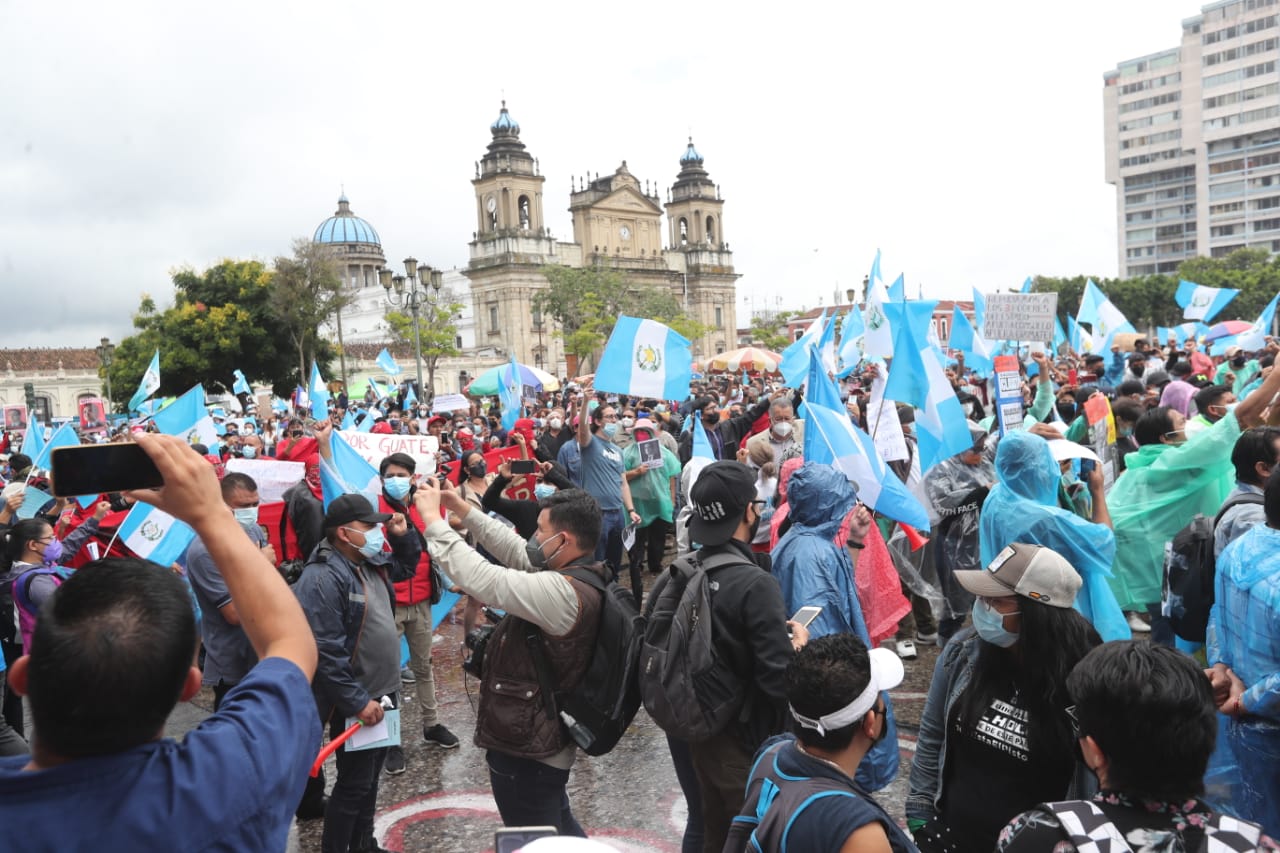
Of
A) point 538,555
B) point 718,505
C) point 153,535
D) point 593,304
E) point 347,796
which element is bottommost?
point 347,796

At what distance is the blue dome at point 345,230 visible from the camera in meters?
90.9

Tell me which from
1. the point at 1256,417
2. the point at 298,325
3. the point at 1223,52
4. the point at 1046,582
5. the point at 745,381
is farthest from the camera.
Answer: the point at 1223,52

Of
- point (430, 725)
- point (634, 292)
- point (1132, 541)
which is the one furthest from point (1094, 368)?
point (634, 292)

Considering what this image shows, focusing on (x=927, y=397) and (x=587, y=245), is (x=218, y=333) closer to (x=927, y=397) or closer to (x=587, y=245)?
(x=927, y=397)

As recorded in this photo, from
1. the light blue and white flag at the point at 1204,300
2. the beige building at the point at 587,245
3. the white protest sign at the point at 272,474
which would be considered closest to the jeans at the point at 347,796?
the white protest sign at the point at 272,474

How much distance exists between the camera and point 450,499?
3828 mm

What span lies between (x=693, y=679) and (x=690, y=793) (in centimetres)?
71

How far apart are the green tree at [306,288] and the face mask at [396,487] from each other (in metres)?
34.7

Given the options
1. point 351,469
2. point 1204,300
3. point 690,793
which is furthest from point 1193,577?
point 1204,300

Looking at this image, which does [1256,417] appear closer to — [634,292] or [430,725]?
[430,725]

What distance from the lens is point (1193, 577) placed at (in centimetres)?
389

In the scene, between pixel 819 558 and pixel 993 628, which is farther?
pixel 819 558

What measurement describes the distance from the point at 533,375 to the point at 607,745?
18.1 metres

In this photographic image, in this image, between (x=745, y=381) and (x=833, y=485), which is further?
(x=745, y=381)
